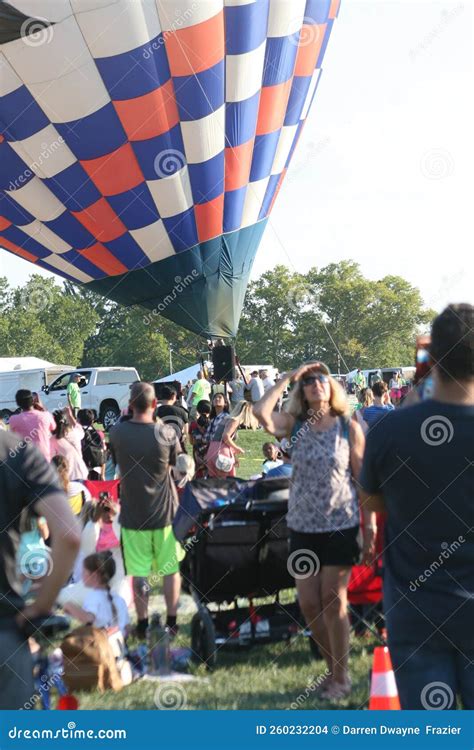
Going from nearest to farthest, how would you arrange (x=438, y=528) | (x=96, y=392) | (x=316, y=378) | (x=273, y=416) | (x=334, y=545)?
(x=438, y=528), (x=334, y=545), (x=316, y=378), (x=273, y=416), (x=96, y=392)

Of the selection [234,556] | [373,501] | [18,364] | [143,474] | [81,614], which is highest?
[18,364]

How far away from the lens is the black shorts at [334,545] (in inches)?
157

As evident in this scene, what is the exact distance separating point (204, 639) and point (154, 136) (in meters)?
9.09

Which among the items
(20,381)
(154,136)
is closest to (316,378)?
(154,136)

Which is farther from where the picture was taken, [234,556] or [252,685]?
[234,556]

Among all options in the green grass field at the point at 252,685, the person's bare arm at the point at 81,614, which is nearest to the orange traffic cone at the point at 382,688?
the green grass field at the point at 252,685

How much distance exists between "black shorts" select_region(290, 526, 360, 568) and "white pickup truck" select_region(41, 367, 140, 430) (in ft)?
59.0

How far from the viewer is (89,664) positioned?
14.4 feet

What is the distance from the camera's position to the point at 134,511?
5.14 meters

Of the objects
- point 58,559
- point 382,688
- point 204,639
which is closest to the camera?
point 58,559

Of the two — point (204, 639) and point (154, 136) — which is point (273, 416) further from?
point (154, 136)

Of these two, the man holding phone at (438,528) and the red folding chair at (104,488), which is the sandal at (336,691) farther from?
the red folding chair at (104,488)

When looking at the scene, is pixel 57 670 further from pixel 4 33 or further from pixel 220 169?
pixel 220 169

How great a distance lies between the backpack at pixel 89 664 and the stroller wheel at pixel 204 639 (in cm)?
47
